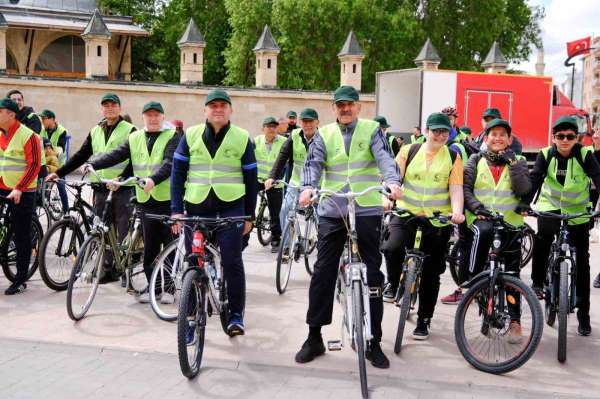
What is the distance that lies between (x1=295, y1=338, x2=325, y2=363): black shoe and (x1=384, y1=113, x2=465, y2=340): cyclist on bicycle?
1.00 meters

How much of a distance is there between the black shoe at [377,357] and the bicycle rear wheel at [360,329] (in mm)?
502

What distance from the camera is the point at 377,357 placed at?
5.50 meters

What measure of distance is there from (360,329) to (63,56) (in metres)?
42.1

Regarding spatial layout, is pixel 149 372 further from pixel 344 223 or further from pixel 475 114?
pixel 475 114

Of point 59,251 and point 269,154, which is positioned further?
point 269,154

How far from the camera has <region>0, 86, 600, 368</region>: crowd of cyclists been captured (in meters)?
5.50

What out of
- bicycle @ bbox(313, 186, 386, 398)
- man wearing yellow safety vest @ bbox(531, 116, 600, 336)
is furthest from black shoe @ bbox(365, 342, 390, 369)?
man wearing yellow safety vest @ bbox(531, 116, 600, 336)

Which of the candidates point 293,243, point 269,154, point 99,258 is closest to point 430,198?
point 293,243

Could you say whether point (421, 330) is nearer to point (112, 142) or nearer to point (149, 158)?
point (149, 158)

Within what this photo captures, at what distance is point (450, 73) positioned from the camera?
23.3 m

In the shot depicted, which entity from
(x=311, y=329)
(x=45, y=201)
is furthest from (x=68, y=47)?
(x=311, y=329)

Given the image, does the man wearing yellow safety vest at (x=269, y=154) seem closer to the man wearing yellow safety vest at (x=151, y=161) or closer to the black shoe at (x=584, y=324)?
the man wearing yellow safety vest at (x=151, y=161)

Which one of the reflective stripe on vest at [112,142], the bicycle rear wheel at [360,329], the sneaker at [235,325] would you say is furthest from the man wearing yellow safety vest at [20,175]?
the bicycle rear wheel at [360,329]

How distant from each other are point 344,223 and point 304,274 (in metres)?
3.80
